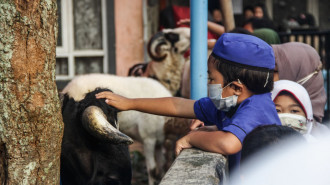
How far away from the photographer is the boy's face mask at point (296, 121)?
339cm

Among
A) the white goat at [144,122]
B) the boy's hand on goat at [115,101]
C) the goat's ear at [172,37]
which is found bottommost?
the white goat at [144,122]

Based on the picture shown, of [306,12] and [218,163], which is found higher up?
[306,12]

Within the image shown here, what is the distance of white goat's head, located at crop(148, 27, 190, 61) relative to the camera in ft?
20.1

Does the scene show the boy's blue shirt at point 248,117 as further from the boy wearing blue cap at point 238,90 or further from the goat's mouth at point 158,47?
the goat's mouth at point 158,47

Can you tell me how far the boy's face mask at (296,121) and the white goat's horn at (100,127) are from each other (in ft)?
3.54

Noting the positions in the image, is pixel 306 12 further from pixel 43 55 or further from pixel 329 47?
pixel 43 55

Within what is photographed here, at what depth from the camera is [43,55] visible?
7.20ft

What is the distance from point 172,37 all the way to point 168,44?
0.30 feet

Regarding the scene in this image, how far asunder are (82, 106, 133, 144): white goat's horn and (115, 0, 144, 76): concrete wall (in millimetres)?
5822

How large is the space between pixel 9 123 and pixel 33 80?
192 millimetres

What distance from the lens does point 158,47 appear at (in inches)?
242

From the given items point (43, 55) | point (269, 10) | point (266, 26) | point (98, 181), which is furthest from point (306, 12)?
point (43, 55)

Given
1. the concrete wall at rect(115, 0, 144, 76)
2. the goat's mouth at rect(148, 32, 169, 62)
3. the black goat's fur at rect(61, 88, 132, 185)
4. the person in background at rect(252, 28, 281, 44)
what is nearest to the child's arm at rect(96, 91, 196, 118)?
the black goat's fur at rect(61, 88, 132, 185)

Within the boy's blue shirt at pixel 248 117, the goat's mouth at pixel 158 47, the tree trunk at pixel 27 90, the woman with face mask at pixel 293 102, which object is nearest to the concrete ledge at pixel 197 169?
the boy's blue shirt at pixel 248 117
